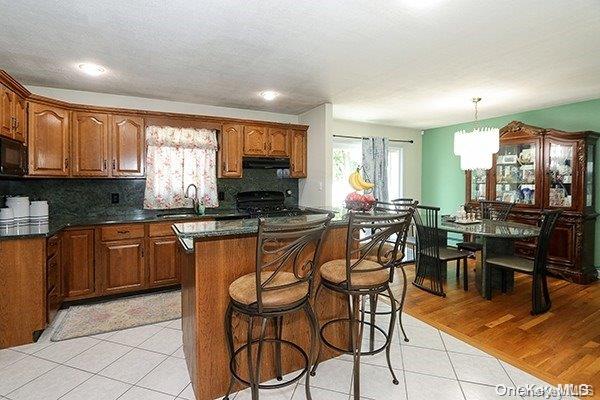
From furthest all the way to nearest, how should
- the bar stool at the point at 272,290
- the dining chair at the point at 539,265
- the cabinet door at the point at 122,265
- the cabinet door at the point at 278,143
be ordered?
1. the cabinet door at the point at 278,143
2. the cabinet door at the point at 122,265
3. the dining chair at the point at 539,265
4. the bar stool at the point at 272,290

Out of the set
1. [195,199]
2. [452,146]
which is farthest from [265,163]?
[452,146]

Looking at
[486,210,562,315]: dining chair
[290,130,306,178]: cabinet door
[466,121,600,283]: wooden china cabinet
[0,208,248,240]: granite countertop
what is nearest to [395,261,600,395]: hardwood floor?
[486,210,562,315]: dining chair

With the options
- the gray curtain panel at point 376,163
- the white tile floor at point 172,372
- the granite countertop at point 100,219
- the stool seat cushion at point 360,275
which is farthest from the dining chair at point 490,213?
the granite countertop at point 100,219

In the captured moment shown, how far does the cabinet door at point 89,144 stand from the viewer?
3418 mm

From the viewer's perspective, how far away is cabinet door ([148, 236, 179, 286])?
11.6 ft

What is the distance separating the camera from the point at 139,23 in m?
2.11

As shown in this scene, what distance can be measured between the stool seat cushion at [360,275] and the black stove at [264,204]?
2204 millimetres

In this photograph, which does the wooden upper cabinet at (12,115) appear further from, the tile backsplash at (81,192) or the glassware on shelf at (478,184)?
the glassware on shelf at (478,184)

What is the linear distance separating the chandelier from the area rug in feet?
11.6

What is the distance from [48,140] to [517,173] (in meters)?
6.08

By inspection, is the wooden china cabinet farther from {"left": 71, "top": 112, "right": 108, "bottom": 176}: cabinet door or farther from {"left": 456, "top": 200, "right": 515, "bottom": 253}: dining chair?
{"left": 71, "top": 112, "right": 108, "bottom": 176}: cabinet door

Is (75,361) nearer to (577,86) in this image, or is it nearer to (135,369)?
(135,369)

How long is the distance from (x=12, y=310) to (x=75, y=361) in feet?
2.44

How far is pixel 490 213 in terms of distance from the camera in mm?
4484
